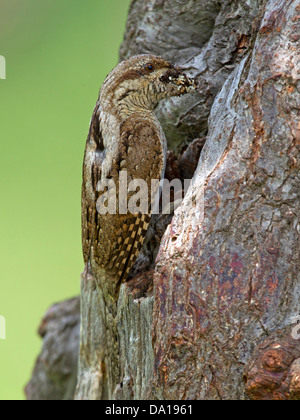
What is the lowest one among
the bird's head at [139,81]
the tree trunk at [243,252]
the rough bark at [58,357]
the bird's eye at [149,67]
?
the rough bark at [58,357]

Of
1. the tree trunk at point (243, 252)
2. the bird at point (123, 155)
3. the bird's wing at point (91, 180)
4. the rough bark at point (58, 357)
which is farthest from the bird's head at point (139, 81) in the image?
the rough bark at point (58, 357)

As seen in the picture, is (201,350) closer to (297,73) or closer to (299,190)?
(299,190)

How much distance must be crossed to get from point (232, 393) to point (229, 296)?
0.46 metres

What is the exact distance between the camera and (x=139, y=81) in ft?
11.2

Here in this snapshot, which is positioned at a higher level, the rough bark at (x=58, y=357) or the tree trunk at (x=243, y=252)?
the tree trunk at (x=243, y=252)

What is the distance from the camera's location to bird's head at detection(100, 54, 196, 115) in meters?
3.41

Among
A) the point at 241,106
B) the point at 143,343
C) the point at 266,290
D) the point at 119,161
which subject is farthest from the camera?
the point at 119,161

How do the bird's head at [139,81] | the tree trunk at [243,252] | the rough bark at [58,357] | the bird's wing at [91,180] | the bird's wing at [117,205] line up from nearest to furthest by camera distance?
the tree trunk at [243,252] → the bird's wing at [117,205] → the bird's wing at [91,180] → the bird's head at [139,81] → the rough bark at [58,357]

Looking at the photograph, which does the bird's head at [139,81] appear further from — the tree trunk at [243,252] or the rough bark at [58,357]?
the rough bark at [58,357]

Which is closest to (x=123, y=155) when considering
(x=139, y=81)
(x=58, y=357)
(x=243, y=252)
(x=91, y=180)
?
(x=91, y=180)

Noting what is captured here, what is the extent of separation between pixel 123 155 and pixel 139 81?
0.55 metres

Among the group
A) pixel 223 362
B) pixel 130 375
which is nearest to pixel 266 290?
pixel 223 362

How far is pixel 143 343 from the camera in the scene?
294cm

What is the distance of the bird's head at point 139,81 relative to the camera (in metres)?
3.41
